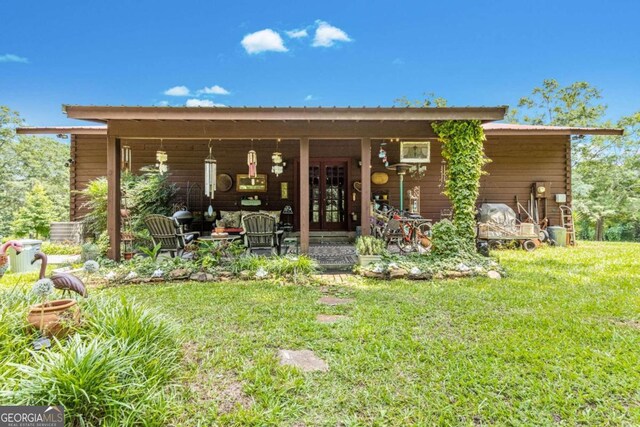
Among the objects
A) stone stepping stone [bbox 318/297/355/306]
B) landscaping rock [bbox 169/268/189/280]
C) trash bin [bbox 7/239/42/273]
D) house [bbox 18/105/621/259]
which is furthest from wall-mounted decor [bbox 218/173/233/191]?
stone stepping stone [bbox 318/297/355/306]

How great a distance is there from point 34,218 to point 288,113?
Answer: 348 inches

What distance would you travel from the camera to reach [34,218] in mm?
9336

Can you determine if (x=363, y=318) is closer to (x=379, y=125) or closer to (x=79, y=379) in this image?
(x=79, y=379)

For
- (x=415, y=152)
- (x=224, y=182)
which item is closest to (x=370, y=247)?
(x=415, y=152)

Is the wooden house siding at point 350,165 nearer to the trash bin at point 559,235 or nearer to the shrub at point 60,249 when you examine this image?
the trash bin at point 559,235

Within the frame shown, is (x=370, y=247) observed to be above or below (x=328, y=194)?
below

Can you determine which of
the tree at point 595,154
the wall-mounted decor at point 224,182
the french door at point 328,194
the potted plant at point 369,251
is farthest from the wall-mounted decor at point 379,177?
the tree at point 595,154

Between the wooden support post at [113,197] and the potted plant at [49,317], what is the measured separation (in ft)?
12.9

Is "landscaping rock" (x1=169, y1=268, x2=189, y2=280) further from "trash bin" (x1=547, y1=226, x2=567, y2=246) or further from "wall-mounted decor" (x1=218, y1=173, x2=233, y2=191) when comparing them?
"trash bin" (x1=547, y1=226, x2=567, y2=246)

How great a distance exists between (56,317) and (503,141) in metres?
10.4

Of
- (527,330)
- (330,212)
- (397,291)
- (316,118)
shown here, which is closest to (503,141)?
(330,212)

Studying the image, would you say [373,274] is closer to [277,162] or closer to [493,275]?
[493,275]

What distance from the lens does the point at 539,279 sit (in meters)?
4.83

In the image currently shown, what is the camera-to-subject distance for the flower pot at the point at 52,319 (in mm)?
2094
